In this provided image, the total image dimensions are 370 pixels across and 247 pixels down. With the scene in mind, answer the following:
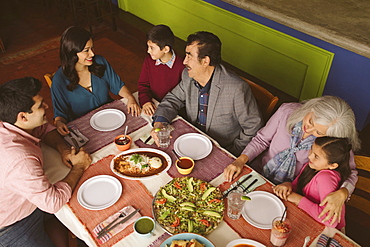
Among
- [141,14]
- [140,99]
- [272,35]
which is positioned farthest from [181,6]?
[140,99]

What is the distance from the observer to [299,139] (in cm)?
186

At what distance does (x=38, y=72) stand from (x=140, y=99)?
2629 mm

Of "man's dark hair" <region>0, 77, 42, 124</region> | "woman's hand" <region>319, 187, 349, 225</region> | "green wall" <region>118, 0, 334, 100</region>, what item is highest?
"man's dark hair" <region>0, 77, 42, 124</region>

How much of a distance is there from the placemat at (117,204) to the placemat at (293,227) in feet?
1.38

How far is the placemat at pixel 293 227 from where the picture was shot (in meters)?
1.41

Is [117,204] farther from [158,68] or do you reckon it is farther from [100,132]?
[158,68]

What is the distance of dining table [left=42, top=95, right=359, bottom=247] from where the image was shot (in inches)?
55.9

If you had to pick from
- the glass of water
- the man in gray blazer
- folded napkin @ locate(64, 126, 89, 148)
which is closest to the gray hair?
the man in gray blazer

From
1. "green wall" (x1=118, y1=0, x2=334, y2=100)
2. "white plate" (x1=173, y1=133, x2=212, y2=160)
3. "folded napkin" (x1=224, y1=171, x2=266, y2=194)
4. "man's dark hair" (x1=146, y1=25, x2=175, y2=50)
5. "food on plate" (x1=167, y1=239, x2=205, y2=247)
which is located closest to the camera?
"food on plate" (x1=167, y1=239, x2=205, y2=247)

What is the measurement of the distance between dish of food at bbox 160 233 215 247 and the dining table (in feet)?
0.26

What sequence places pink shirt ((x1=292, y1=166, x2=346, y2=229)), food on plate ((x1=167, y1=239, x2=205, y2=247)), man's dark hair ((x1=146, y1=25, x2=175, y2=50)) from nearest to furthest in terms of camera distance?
food on plate ((x1=167, y1=239, x2=205, y2=247)) < pink shirt ((x1=292, y1=166, x2=346, y2=229)) < man's dark hair ((x1=146, y1=25, x2=175, y2=50))

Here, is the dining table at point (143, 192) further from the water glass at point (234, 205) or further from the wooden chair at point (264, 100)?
the wooden chair at point (264, 100)

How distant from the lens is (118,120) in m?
2.12

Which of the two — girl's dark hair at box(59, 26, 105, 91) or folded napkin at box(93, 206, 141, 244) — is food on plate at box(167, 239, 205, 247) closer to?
folded napkin at box(93, 206, 141, 244)
